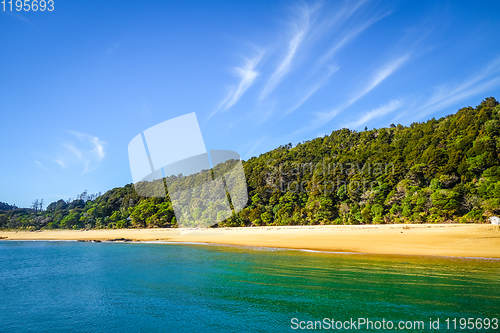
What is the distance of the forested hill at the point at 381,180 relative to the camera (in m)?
23.3

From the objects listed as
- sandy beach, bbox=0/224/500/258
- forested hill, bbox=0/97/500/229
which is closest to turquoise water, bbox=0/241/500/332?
sandy beach, bbox=0/224/500/258

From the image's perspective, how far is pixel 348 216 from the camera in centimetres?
3002

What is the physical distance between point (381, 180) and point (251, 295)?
27973 mm

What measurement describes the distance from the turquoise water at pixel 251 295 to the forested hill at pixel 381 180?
43.3 ft

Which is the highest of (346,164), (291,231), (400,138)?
(400,138)

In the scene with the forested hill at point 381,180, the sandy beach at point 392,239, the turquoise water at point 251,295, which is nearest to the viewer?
the turquoise water at point 251,295

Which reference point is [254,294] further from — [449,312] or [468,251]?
[468,251]

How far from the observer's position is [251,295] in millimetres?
9250

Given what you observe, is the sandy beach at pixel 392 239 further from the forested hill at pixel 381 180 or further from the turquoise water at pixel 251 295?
the forested hill at pixel 381 180

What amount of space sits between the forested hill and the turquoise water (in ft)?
43.3

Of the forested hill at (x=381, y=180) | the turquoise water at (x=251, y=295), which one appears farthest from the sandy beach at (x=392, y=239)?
the forested hill at (x=381, y=180)

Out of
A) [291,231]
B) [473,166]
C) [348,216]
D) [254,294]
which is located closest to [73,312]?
[254,294]

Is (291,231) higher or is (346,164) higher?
(346,164)

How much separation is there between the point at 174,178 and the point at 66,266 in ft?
154
